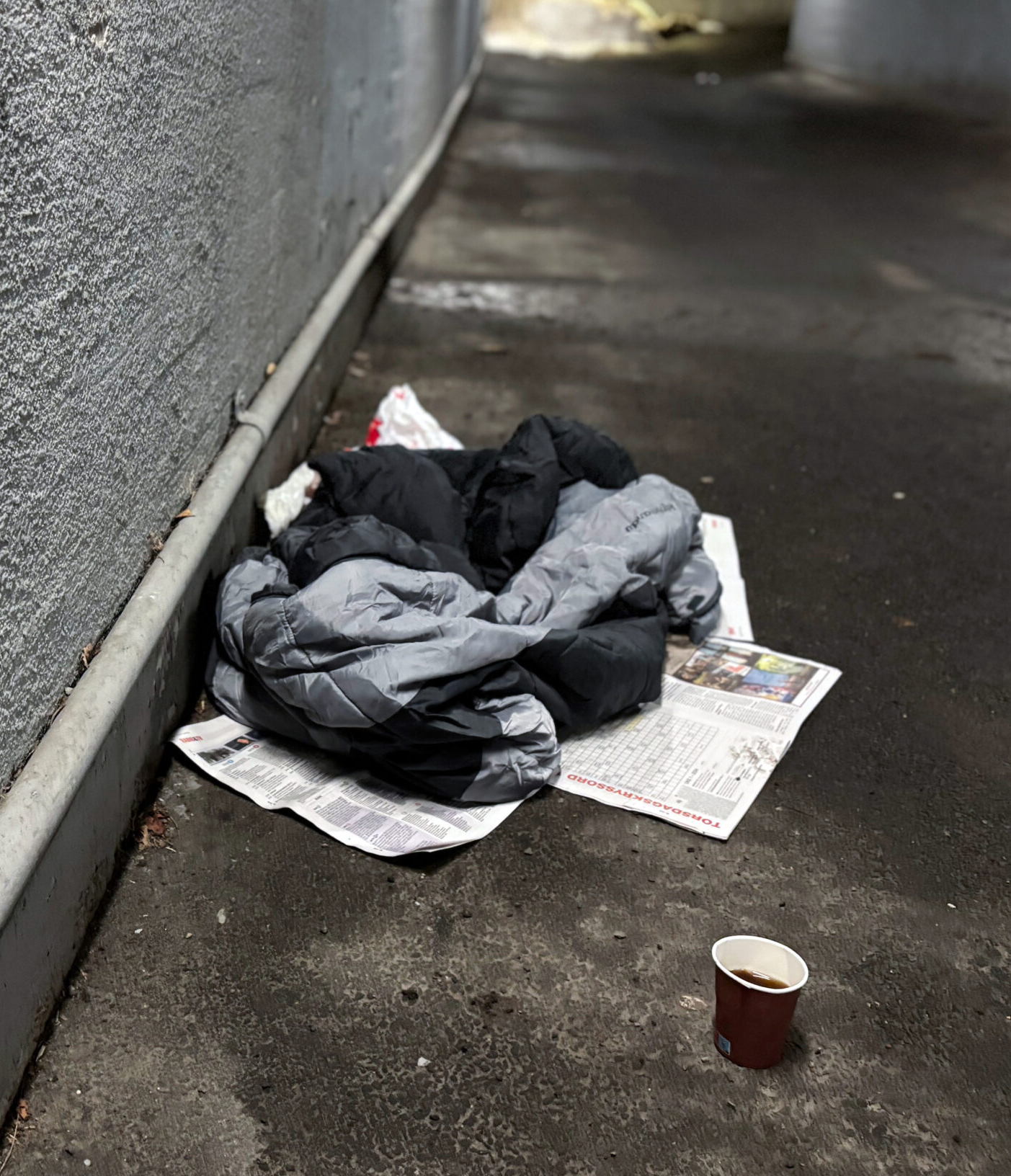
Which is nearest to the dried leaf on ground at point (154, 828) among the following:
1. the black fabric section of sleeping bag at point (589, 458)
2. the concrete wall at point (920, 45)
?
the black fabric section of sleeping bag at point (589, 458)

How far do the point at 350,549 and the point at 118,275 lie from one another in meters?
0.72

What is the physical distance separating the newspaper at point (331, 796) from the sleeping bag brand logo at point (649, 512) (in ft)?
2.56

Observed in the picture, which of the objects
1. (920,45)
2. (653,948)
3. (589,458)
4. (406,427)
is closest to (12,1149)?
(653,948)

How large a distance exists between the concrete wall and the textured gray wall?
11079 millimetres

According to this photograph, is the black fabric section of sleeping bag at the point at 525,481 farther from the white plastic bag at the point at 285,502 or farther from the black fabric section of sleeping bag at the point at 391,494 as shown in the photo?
the white plastic bag at the point at 285,502

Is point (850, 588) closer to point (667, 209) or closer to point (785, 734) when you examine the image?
point (785, 734)

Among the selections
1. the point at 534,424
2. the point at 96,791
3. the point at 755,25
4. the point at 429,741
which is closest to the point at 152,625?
the point at 96,791

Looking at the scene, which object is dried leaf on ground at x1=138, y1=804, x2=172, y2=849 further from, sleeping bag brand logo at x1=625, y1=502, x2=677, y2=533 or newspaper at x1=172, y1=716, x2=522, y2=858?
sleeping bag brand logo at x1=625, y1=502, x2=677, y2=533

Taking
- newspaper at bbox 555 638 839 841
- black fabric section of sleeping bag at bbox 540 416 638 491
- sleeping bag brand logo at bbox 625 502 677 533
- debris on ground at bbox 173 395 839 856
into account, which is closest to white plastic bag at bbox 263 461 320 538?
debris on ground at bbox 173 395 839 856

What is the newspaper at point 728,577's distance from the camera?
9.82 feet

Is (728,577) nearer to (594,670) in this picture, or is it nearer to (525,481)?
(525,481)

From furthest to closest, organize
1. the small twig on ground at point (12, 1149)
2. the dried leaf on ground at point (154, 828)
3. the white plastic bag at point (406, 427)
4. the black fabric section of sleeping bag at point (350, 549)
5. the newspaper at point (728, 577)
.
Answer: the white plastic bag at point (406, 427) → the newspaper at point (728, 577) → the black fabric section of sleeping bag at point (350, 549) → the dried leaf on ground at point (154, 828) → the small twig on ground at point (12, 1149)

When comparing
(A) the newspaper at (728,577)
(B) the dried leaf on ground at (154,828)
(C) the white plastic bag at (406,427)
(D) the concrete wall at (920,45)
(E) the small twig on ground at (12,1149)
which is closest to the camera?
(E) the small twig on ground at (12,1149)

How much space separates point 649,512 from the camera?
9.34 ft
